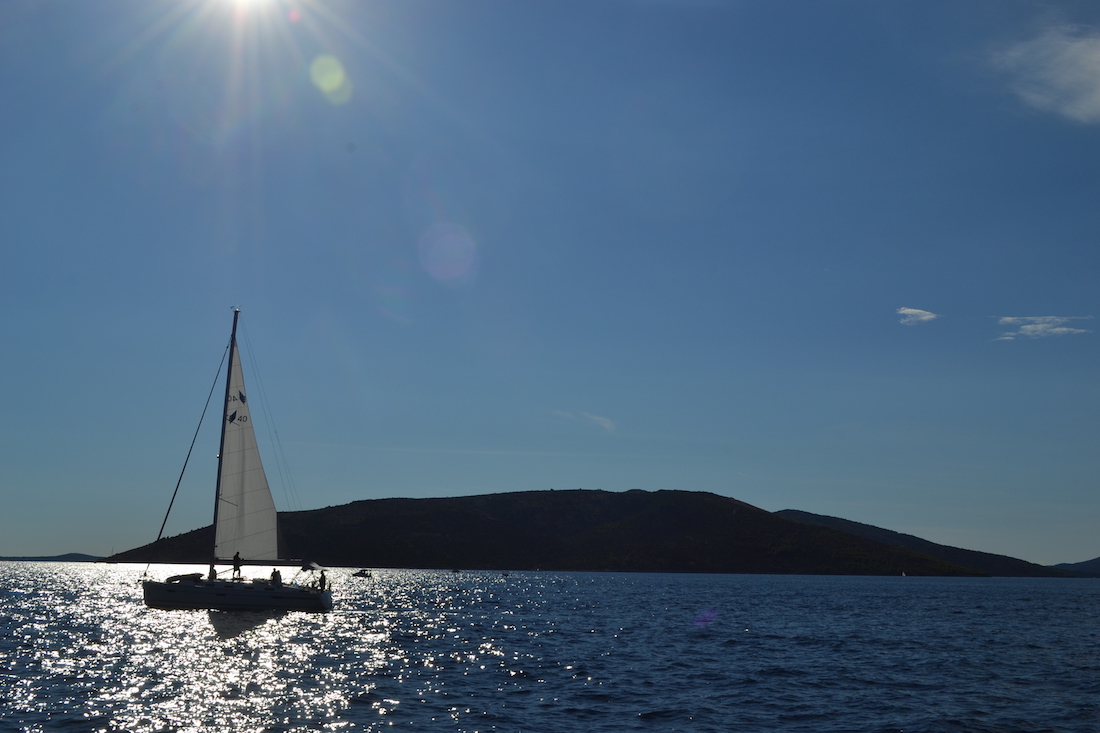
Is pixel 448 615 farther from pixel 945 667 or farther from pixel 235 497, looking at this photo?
pixel 945 667

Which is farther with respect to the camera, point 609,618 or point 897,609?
point 897,609

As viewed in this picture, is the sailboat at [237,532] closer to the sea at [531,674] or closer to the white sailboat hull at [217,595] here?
the white sailboat hull at [217,595]

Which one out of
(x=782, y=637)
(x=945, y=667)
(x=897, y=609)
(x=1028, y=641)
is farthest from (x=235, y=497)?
(x=897, y=609)

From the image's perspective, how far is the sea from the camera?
2628 cm

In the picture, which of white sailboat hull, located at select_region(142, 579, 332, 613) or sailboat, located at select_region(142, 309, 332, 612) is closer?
sailboat, located at select_region(142, 309, 332, 612)

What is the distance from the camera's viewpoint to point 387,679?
33.3 meters

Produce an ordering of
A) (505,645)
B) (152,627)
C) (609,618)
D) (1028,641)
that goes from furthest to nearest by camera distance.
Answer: (609,618) → (1028,641) → (152,627) → (505,645)

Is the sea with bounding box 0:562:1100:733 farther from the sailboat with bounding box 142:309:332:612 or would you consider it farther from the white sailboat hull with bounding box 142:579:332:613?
the sailboat with bounding box 142:309:332:612

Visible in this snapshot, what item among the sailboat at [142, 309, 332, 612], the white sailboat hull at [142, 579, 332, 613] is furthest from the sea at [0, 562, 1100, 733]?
the sailboat at [142, 309, 332, 612]

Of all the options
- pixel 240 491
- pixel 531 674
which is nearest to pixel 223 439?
pixel 240 491

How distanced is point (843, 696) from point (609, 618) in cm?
3658

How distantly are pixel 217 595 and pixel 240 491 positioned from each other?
780 centimetres

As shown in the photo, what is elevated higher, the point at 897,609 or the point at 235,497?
the point at 235,497

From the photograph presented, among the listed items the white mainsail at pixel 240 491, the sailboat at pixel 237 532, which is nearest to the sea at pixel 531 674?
the sailboat at pixel 237 532
